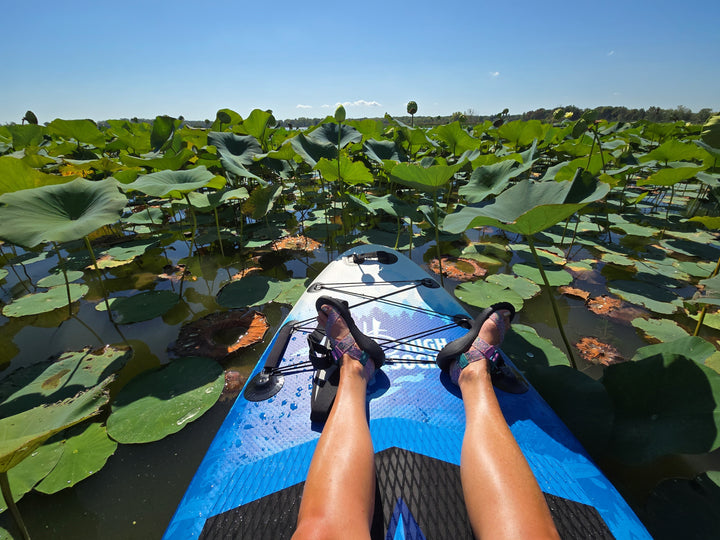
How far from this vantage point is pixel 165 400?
4.28ft

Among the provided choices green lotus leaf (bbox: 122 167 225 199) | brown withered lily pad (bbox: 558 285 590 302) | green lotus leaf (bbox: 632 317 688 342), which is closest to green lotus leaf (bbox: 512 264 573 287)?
brown withered lily pad (bbox: 558 285 590 302)

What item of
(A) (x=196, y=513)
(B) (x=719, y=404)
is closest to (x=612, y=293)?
(B) (x=719, y=404)

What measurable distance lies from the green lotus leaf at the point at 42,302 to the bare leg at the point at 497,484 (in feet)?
8.31

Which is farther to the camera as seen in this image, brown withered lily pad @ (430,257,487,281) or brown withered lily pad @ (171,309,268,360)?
brown withered lily pad @ (430,257,487,281)

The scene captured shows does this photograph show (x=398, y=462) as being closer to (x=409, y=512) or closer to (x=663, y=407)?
(x=409, y=512)

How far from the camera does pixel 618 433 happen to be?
39.6 inches

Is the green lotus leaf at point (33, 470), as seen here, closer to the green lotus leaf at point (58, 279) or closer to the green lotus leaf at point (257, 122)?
the green lotus leaf at point (58, 279)

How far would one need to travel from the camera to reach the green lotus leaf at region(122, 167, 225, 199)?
1.79 metres

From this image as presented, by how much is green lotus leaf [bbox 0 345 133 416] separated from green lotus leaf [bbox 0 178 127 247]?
66cm

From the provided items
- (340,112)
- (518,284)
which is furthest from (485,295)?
(340,112)

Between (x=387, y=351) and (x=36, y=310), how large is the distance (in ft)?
7.44

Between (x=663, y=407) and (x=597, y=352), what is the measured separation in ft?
2.45

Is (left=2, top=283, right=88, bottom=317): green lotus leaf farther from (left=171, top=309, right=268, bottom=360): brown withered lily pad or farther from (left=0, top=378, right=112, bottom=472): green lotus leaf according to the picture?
(left=0, top=378, right=112, bottom=472): green lotus leaf

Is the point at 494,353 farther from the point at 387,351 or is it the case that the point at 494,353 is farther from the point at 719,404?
the point at 719,404
